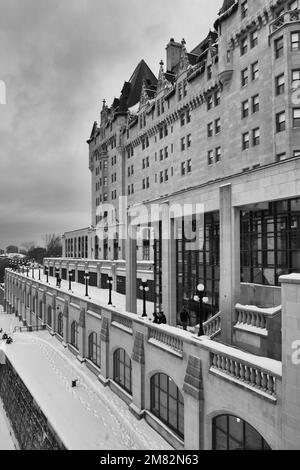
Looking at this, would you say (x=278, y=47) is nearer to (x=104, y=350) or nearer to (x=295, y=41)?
(x=295, y=41)

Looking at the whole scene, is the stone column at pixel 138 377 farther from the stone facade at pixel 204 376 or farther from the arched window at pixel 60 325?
the arched window at pixel 60 325

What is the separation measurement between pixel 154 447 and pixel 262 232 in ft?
38.9

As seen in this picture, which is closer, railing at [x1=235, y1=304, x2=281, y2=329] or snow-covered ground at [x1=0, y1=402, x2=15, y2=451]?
railing at [x1=235, y1=304, x2=281, y2=329]

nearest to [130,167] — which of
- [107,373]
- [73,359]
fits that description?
[73,359]

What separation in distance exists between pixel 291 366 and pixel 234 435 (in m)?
4.19

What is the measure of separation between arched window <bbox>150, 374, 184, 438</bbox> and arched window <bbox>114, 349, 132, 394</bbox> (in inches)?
113

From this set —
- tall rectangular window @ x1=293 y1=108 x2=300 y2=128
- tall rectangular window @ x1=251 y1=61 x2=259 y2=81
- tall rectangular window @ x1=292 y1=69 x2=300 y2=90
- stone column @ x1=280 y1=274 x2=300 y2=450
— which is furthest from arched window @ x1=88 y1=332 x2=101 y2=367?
tall rectangular window @ x1=251 y1=61 x2=259 y2=81

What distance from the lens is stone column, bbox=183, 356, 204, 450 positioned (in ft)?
42.5

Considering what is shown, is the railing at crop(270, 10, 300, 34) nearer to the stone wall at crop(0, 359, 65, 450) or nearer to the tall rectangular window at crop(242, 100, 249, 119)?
the tall rectangular window at crop(242, 100, 249, 119)

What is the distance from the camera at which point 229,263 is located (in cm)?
1723

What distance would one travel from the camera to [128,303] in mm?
26531

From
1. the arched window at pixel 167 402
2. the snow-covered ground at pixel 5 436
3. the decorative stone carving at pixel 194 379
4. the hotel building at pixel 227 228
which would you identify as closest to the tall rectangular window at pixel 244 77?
the hotel building at pixel 227 228

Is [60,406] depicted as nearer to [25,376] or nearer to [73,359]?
[25,376]

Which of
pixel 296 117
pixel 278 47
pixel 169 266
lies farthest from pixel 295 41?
pixel 169 266
